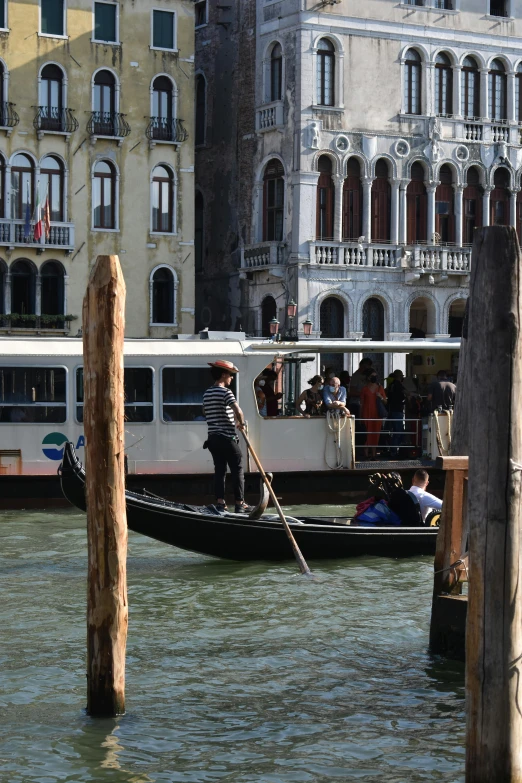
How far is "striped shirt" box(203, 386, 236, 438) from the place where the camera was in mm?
11977

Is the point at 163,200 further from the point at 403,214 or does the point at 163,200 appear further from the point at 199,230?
the point at 403,214

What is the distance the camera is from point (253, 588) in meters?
10.8

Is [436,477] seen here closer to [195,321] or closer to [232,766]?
[232,766]

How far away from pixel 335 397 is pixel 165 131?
1262cm

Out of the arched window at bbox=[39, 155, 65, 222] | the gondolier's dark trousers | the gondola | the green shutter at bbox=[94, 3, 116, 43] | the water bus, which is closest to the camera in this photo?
the gondola

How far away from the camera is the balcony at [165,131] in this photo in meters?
26.3

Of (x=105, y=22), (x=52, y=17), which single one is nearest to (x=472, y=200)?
(x=105, y=22)

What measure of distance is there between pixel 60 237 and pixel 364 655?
1814 centimetres

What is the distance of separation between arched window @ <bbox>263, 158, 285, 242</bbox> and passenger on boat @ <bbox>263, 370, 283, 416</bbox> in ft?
38.9

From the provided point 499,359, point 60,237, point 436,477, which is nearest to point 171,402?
point 436,477

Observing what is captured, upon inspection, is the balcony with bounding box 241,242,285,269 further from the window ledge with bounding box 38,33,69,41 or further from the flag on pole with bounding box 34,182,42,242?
the window ledge with bounding box 38,33,69,41

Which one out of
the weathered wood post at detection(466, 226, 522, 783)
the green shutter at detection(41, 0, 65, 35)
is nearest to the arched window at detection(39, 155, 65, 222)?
the green shutter at detection(41, 0, 65, 35)

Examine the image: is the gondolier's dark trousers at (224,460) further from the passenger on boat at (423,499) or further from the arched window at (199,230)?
the arched window at (199,230)

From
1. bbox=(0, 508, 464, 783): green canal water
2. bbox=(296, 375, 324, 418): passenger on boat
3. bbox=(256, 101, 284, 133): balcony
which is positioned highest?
bbox=(256, 101, 284, 133): balcony
